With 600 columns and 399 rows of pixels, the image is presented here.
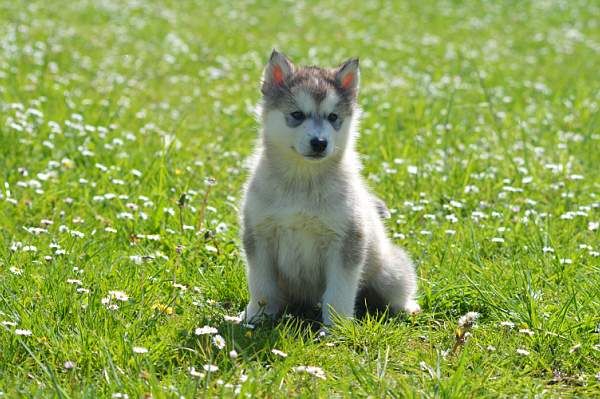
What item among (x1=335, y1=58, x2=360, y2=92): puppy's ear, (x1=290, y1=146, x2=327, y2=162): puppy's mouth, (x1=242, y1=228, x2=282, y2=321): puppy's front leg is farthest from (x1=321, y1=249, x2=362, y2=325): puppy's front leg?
(x1=335, y1=58, x2=360, y2=92): puppy's ear

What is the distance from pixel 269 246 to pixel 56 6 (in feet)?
41.4

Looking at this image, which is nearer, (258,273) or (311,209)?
(311,209)

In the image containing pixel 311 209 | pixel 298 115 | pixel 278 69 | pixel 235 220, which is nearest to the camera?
pixel 311 209

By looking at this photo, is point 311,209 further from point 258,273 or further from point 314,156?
point 258,273

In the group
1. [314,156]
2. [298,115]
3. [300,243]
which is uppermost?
[298,115]

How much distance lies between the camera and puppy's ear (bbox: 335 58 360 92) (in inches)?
201

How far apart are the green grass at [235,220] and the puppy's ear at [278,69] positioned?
0.91 metres

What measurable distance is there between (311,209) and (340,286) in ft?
1.41

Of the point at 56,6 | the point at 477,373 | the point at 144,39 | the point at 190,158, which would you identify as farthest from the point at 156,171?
the point at 56,6

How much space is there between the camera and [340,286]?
4.81m

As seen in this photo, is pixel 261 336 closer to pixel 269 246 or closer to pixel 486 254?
pixel 269 246

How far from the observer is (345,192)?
4.95m

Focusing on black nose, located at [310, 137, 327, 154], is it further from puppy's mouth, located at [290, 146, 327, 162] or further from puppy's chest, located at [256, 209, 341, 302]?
puppy's chest, located at [256, 209, 341, 302]

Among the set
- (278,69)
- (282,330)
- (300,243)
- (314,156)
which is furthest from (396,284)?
(278,69)
